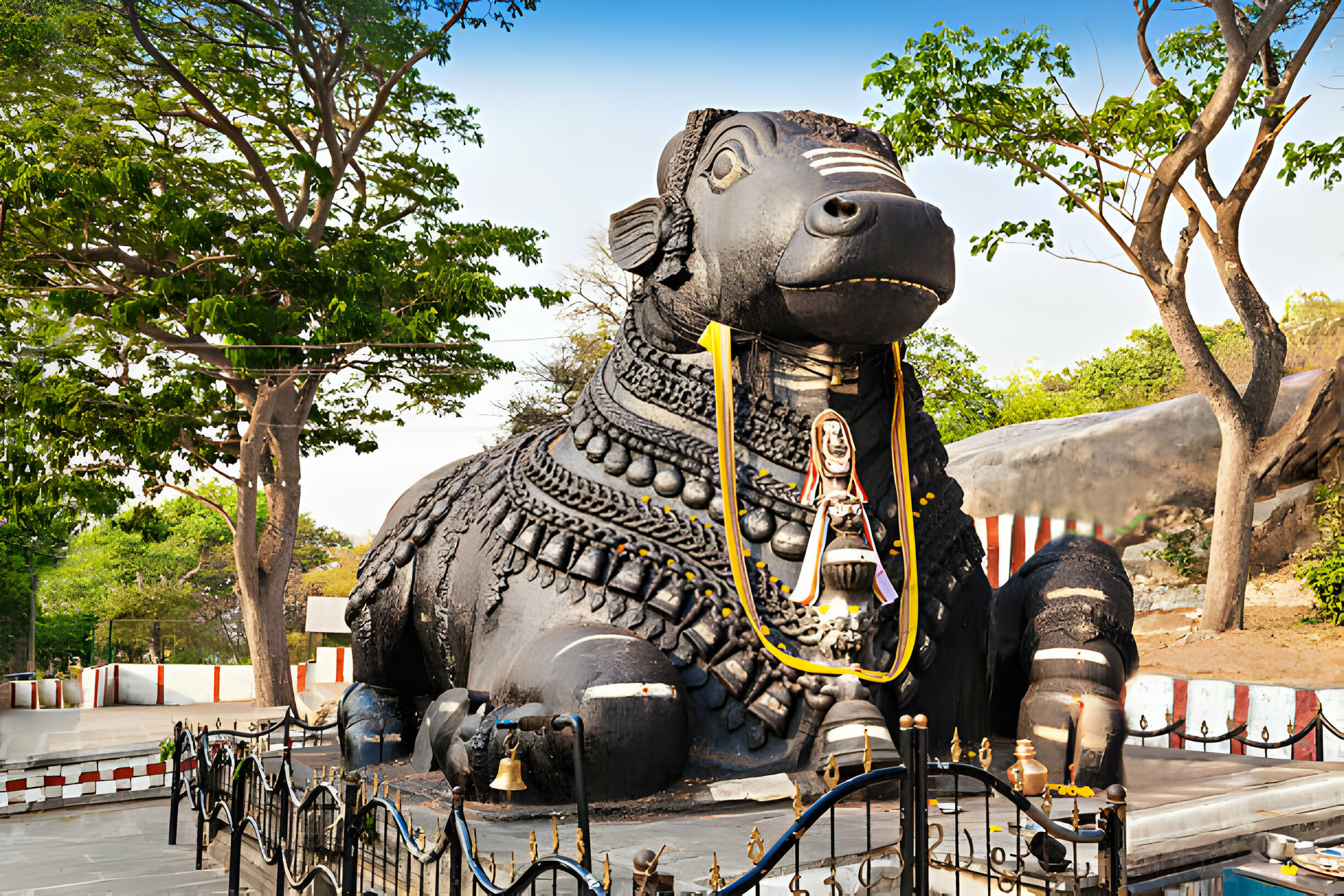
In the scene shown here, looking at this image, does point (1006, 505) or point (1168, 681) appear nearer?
point (1006, 505)

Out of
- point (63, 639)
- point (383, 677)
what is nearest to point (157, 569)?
point (63, 639)

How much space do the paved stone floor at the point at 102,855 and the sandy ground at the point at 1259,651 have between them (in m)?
9.41

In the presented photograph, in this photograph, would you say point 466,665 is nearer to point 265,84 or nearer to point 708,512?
point 708,512

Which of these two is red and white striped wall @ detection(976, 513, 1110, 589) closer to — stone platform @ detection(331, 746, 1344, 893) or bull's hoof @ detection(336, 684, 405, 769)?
stone platform @ detection(331, 746, 1344, 893)

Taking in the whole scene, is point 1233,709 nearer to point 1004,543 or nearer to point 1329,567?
point 1004,543

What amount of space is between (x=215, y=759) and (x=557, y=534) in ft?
10.2

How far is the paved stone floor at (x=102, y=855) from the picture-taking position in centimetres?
592

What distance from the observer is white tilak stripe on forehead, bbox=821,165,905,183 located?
15.1 feet

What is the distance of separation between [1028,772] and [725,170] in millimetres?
2748

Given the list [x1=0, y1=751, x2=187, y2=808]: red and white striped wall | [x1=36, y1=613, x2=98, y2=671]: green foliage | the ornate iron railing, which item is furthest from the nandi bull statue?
[x1=36, y1=613, x2=98, y2=671]: green foliage

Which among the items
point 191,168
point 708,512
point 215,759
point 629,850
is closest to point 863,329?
point 708,512

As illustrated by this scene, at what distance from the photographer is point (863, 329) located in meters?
4.56

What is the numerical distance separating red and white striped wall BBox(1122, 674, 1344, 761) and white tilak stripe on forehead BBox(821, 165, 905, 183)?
19.1 ft

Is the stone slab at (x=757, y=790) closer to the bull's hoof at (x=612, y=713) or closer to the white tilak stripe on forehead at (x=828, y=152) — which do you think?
the bull's hoof at (x=612, y=713)
